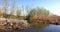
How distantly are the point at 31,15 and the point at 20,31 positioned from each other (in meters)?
9.76

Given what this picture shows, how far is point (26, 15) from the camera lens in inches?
699

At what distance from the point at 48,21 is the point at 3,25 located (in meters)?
7.44

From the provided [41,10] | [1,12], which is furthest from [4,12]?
[41,10]

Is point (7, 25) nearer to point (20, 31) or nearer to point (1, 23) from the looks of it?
point (1, 23)

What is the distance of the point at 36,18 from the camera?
1733 centimetres

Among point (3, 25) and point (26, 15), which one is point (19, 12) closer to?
point (26, 15)

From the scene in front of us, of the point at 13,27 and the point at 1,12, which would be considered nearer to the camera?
the point at 13,27

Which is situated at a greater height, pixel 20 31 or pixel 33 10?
pixel 33 10

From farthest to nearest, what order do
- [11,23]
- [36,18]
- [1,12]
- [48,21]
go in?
[36,18]
[48,21]
[1,12]
[11,23]

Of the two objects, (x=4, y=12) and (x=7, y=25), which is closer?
(x=7, y=25)

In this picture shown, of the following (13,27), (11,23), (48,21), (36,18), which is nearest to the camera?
(13,27)

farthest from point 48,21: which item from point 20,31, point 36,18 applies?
point 20,31

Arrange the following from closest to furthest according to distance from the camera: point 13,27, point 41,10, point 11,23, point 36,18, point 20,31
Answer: point 20,31, point 13,27, point 11,23, point 36,18, point 41,10

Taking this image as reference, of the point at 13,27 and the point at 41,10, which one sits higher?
the point at 41,10
